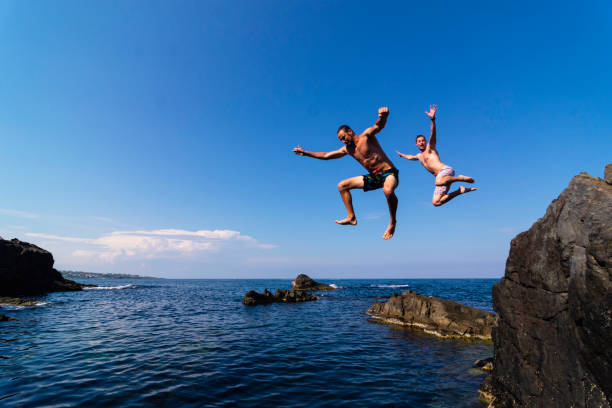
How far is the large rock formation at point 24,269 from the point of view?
39906mm

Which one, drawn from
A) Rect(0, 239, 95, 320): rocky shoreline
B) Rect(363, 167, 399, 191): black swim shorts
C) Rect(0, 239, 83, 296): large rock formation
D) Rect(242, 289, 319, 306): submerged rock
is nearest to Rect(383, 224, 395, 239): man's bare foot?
Rect(363, 167, 399, 191): black swim shorts

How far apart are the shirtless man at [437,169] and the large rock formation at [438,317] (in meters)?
16.1

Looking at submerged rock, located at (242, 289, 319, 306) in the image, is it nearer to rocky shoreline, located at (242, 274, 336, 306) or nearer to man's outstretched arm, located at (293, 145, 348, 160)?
rocky shoreline, located at (242, 274, 336, 306)

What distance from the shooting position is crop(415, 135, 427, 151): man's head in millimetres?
7373

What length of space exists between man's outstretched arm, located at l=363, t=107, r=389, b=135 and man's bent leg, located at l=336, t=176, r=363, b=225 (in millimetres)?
1048

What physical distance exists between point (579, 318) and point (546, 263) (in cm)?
157

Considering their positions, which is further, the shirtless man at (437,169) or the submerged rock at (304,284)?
the submerged rock at (304,284)

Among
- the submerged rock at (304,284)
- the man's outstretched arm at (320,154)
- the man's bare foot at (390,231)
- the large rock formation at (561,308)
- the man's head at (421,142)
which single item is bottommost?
the submerged rock at (304,284)

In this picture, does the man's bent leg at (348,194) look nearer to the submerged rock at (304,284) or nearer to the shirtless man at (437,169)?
the shirtless man at (437,169)

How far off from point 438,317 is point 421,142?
18884mm

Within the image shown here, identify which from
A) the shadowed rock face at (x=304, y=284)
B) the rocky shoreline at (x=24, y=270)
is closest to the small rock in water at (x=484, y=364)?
the shadowed rock face at (x=304, y=284)

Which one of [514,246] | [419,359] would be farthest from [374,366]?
[514,246]

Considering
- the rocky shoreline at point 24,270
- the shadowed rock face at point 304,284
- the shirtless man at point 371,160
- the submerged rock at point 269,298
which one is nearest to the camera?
the shirtless man at point 371,160

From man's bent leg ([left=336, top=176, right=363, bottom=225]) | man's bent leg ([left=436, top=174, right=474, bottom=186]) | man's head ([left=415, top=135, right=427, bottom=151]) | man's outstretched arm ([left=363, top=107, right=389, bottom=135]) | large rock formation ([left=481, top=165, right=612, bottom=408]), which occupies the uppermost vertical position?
man's head ([left=415, top=135, right=427, bottom=151])
